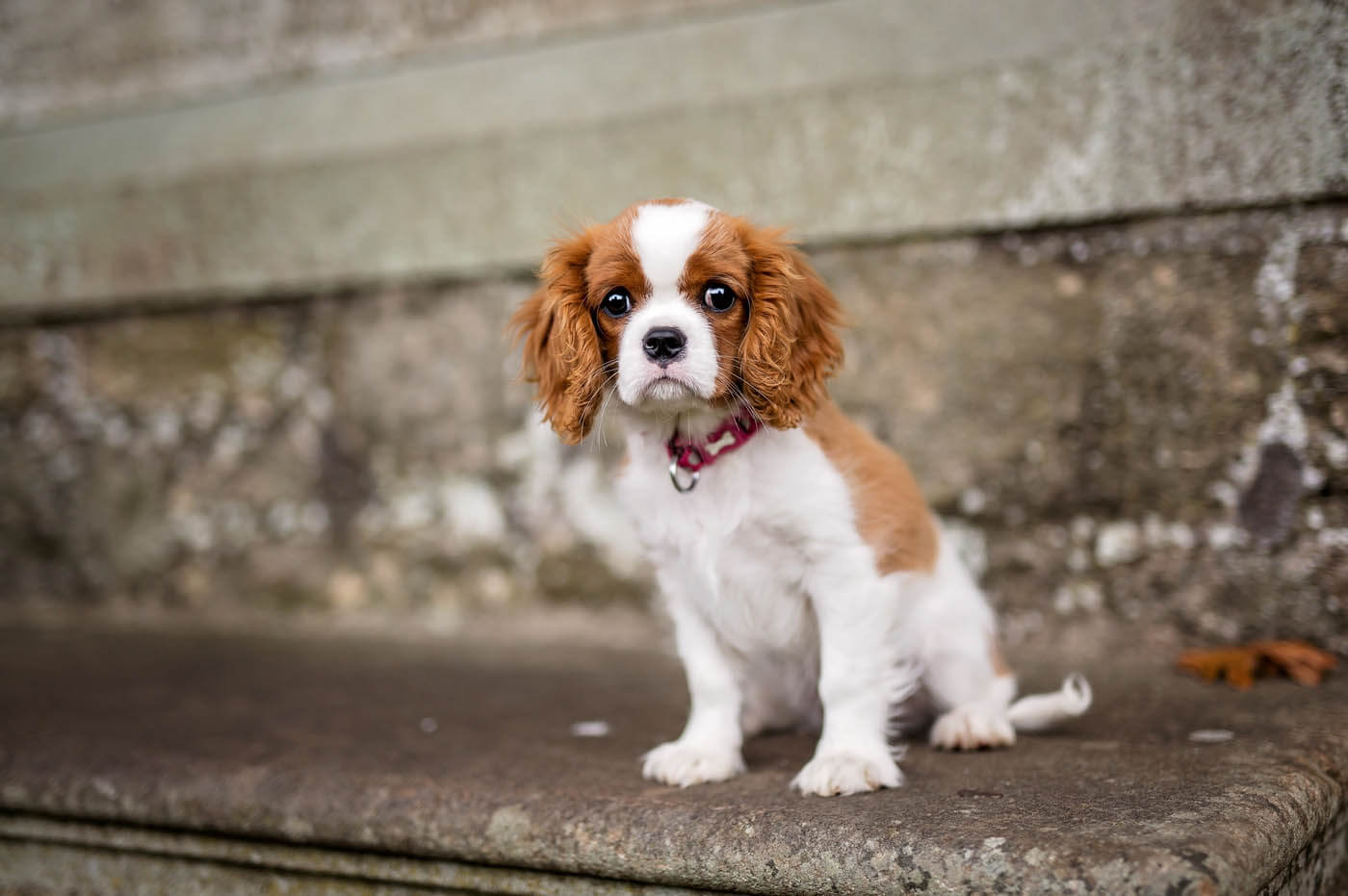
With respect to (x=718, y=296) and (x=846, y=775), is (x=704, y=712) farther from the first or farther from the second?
(x=718, y=296)

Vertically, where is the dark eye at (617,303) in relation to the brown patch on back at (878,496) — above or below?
above

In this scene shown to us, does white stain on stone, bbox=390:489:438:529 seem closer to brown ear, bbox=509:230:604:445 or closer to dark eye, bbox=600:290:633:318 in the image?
brown ear, bbox=509:230:604:445

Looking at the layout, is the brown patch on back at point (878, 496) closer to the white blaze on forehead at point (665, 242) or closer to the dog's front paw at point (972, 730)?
the dog's front paw at point (972, 730)

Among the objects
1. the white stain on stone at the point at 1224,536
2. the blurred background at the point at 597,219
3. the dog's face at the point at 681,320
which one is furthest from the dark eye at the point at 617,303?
the white stain on stone at the point at 1224,536

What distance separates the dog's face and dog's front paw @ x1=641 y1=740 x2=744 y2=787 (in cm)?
62

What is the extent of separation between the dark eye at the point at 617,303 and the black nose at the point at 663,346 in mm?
119

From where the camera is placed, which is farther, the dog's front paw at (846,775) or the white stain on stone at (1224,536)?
the white stain on stone at (1224,536)

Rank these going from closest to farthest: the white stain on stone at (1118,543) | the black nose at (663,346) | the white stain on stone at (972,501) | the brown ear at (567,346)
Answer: the black nose at (663,346) < the brown ear at (567,346) < the white stain on stone at (1118,543) < the white stain on stone at (972,501)

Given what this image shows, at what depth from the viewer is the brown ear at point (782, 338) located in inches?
74.0

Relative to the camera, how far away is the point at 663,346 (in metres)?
1.79

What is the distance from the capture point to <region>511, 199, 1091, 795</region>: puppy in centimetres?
186

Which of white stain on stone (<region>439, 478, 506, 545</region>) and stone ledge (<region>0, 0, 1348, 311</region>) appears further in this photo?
white stain on stone (<region>439, 478, 506, 545</region>)

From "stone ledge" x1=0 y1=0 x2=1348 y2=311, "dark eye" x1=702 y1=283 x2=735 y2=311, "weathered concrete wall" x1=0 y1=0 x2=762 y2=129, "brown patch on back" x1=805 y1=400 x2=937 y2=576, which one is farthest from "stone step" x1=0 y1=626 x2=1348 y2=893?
"weathered concrete wall" x1=0 y1=0 x2=762 y2=129

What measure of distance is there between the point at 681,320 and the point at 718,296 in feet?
0.34
